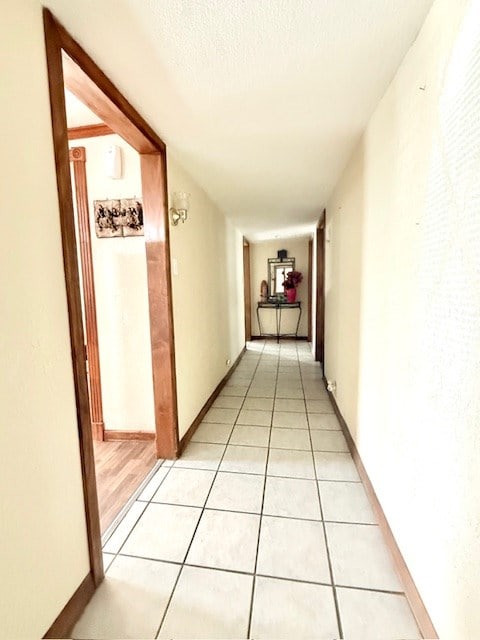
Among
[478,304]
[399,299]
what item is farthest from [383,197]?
[478,304]

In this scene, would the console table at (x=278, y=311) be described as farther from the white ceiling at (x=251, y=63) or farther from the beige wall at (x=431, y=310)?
the beige wall at (x=431, y=310)

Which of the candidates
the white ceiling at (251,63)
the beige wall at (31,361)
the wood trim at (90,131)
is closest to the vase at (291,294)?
the white ceiling at (251,63)

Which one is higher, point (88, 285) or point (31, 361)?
point (88, 285)

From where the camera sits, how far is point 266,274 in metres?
6.34

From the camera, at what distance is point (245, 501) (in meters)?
1.63

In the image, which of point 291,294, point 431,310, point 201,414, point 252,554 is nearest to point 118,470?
point 201,414

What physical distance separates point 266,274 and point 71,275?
548 centimetres

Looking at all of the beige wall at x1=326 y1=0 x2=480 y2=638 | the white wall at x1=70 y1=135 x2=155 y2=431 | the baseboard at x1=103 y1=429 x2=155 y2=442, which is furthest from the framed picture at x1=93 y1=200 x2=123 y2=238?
the beige wall at x1=326 y1=0 x2=480 y2=638

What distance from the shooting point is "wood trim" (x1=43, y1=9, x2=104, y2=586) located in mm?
975

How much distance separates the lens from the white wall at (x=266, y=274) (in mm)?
6152

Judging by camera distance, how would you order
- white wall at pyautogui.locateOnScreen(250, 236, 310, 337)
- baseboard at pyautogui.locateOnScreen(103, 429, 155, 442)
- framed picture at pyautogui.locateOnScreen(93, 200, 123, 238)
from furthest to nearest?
1. white wall at pyautogui.locateOnScreen(250, 236, 310, 337)
2. baseboard at pyautogui.locateOnScreen(103, 429, 155, 442)
3. framed picture at pyautogui.locateOnScreen(93, 200, 123, 238)

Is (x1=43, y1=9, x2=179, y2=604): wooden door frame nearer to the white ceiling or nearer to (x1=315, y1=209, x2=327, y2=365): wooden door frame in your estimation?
the white ceiling

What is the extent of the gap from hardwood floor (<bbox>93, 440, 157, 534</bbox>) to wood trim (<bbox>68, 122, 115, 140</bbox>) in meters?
2.21

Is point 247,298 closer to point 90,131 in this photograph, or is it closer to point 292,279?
point 292,279
